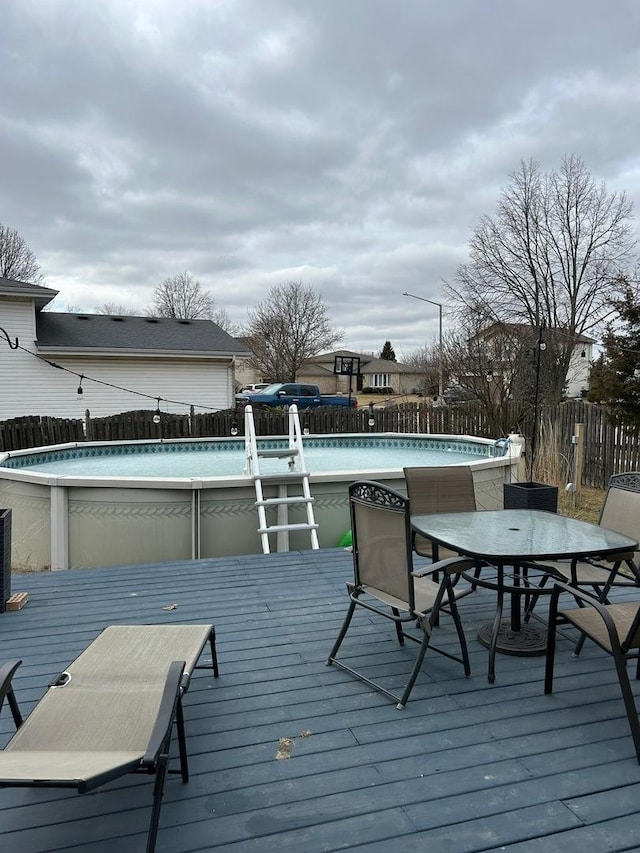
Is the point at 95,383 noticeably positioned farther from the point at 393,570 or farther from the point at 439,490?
the point at 393,570

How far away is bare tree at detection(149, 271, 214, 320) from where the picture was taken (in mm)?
37625

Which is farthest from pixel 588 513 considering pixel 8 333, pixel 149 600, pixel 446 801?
pixel 8 333

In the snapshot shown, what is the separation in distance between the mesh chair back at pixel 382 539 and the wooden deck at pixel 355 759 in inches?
18.3

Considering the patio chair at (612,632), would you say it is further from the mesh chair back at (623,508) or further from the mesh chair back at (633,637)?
Result: the mesh chair back at (623,508)

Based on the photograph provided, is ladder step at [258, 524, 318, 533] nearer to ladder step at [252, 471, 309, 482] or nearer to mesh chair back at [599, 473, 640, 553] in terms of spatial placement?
ladder step at [252, 471, 309, 482]

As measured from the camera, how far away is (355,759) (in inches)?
85.7

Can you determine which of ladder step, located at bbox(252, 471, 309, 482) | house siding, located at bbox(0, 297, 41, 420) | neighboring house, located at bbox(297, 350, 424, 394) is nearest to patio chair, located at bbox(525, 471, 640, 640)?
ladder step, located at bbox(252, 471, 309, 482)

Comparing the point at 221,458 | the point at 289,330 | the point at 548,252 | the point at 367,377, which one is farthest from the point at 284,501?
the point at 367,377

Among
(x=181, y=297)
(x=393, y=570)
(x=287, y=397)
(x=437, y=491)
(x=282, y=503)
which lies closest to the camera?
(x=393, y=570)

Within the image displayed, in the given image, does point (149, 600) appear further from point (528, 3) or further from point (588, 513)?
point (528, 3)

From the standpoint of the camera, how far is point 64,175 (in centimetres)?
1730

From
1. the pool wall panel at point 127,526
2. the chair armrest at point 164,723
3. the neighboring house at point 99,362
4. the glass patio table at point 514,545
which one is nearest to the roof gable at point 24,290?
the neighboring house at point 99,362

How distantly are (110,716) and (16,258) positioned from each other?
32688mm

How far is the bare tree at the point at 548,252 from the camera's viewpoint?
20.3 meters
